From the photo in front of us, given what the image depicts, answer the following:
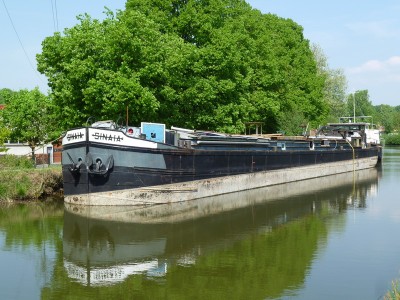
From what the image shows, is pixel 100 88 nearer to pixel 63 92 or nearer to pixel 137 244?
pixel 63 92

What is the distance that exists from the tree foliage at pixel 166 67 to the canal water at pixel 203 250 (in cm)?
637

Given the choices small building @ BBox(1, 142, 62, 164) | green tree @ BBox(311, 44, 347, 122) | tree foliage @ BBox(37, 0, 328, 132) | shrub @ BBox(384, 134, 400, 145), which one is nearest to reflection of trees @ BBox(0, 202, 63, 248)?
tree foliage @ BBox(37, 0, 328, 132)

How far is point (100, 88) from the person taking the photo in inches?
990

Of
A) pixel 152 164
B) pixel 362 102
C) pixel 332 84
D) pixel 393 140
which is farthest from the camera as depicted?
pixel 362 102

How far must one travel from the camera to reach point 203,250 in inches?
586

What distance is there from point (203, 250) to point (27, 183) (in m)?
11.6

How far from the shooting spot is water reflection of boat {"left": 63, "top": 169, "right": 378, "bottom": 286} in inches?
530

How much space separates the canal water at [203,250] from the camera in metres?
A: 11.5

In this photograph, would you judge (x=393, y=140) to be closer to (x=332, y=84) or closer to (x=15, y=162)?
(x=332, y=84)

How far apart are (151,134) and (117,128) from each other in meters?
1.45

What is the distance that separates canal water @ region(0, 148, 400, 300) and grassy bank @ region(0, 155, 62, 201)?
0.91 meters

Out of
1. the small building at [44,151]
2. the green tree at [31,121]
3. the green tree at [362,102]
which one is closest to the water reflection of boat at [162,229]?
the green tree at [31,121]

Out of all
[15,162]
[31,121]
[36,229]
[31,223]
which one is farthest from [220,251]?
[31,121]

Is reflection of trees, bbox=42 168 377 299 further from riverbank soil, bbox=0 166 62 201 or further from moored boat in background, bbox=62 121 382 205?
riverbank soil, bbox=0 166 62 201
